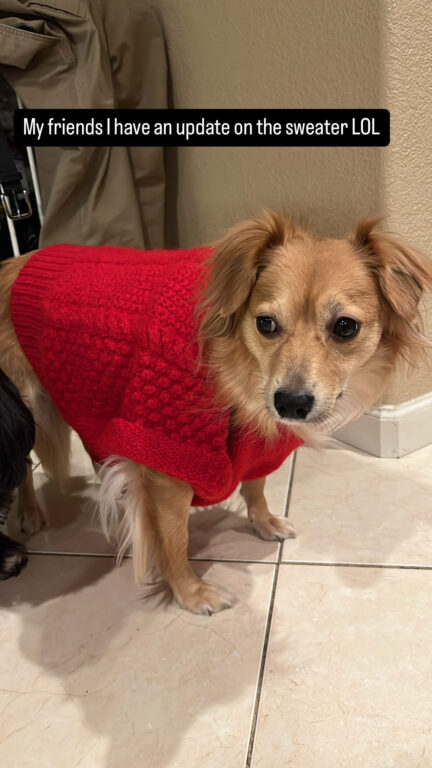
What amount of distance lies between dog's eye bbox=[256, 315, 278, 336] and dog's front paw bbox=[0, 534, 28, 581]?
84 centimetres

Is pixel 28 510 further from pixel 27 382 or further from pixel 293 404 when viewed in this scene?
pixel 293 404

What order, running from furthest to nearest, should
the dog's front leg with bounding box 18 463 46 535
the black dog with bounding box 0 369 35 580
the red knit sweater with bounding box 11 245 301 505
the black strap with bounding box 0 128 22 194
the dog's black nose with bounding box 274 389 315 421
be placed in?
the black strap with bounding box 0 128 22 194 < the dog's front leg with bounding box 18 463 46 535 < the black dog with bounding box 0 369 35 580 < the red knit sweater with bounding box 11 245 301 505 < the dog's black nose with bounding box 274 389 315 421

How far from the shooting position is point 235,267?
3.21ft

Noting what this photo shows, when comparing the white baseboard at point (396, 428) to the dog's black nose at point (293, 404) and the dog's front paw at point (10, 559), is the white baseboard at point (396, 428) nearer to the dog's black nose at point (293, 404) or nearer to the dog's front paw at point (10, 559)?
the dog's black nose at point (293, 404)

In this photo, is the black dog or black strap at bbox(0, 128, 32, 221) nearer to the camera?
the black dog

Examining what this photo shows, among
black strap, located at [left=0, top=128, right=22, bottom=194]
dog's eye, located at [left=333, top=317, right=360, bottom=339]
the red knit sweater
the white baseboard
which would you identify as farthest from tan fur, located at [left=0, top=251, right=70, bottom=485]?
the white baseboard

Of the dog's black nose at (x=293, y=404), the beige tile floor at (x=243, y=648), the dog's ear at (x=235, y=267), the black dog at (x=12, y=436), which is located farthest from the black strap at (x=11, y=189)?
the dog's black nose at (x=293, y=404)

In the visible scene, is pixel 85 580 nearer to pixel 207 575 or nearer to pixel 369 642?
pixel 207 575

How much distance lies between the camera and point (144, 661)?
1.14 meters

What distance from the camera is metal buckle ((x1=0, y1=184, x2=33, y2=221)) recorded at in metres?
1.82

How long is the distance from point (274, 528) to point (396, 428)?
0.47 metres

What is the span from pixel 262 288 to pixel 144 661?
0.74m

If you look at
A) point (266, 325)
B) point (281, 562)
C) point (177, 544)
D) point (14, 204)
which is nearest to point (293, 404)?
point (266, 325)

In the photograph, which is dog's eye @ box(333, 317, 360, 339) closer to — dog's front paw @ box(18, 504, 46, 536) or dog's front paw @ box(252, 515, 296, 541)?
dog's front paw @ box(252, 515, 296, 541)
